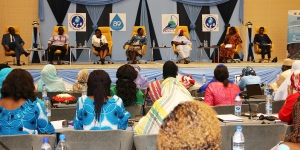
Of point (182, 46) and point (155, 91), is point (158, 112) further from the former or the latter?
point (182, 46)

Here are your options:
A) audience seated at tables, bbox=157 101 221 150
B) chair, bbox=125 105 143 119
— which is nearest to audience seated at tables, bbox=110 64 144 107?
chair, bbox=125 105 143 119

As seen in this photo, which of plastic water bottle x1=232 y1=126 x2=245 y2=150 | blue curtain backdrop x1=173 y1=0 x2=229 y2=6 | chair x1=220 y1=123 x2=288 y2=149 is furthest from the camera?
blue curtain backdrop x1=173 y1=0 x2=229 y2=6

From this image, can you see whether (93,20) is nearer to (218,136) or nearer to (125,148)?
(125,148)

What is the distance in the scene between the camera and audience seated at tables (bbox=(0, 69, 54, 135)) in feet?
10.3

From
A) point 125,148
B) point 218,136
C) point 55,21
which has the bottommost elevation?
point 125,148

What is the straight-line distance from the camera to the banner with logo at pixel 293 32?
12.6m

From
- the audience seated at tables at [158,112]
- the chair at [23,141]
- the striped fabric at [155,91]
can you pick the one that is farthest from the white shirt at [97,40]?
the chair at [23,141]

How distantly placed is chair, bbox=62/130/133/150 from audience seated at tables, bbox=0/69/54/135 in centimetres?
48

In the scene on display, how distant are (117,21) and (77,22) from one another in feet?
3.72

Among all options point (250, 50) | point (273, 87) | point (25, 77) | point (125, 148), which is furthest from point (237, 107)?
point (250, 50)

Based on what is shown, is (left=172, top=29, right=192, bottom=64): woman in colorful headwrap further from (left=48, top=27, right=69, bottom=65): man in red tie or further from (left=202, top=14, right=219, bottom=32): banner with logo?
(left=48, top=27, right=69, bottom=65): man in red tie

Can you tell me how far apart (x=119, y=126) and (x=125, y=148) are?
51 cm

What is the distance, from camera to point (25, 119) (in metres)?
3.17

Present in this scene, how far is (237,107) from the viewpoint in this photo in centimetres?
385
